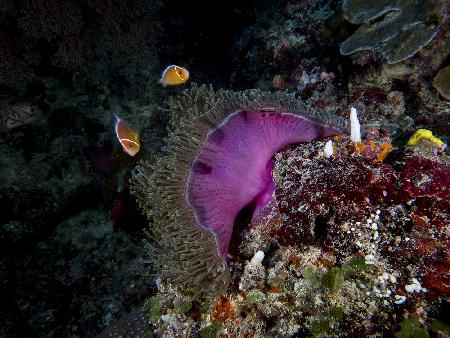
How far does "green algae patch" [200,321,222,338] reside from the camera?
7.26ft

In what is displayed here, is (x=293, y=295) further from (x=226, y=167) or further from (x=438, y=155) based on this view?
(x=438, y=155)

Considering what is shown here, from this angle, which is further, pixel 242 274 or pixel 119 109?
pixel 119 109

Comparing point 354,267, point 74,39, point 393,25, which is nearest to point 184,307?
point 354,267

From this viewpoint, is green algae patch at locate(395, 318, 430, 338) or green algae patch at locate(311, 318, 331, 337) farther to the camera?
green algae patch at locate(311, 318, 331, 337)

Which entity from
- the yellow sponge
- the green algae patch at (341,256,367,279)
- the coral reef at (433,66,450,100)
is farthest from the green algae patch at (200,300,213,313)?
the coral reef at (433,66,450,100)

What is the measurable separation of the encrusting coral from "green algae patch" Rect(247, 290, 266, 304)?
18cm

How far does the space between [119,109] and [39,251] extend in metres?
2.79

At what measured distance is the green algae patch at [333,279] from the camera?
1896 millimetres

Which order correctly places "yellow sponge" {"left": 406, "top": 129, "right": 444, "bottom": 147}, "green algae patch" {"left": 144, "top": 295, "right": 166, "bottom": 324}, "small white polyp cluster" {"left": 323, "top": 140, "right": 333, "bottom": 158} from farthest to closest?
"green algae patch" {"left": 144, "top": 295, "right": 166, "bottom": 324}
"small white polyp cluster" {"left": 323, "top": 140, "right": 333, "bottom": 158}
"yellow sponge" {"left": 406, "top": 129, "right": 444, "bottom": 147}

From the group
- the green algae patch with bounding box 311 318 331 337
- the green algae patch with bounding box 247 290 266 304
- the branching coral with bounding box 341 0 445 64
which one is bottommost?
the green algae patch with bounding box 311 318 331 337

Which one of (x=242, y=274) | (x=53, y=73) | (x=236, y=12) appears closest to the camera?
(x=242, y=274)

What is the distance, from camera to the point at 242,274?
2.25 m

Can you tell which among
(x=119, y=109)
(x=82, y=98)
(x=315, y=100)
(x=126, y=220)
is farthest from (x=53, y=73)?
(x=315, y=100)

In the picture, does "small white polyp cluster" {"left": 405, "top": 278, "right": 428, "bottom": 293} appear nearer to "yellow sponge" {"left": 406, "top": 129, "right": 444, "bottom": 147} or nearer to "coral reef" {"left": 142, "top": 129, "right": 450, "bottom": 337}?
"coral reef" {"left": 142, "top": 129, "right": 450, "bottom": 337}
